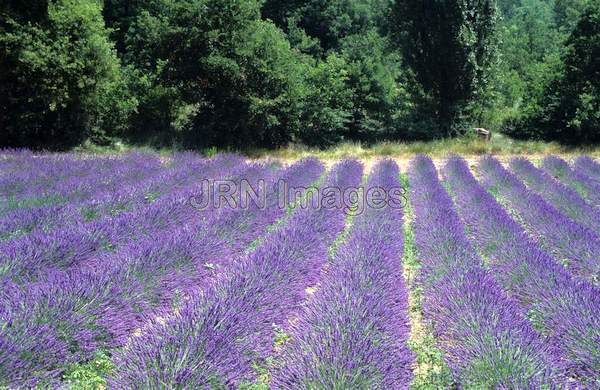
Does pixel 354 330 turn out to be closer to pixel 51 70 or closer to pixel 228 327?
pixel 228 327

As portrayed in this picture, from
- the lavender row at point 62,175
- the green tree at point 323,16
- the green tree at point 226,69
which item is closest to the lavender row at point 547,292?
the lavender row at point 62,175

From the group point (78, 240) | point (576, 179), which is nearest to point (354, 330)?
point (78, 240)

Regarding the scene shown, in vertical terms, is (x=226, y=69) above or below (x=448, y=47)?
below

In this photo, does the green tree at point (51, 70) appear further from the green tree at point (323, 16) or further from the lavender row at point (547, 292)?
the green tree at point (323, 16)

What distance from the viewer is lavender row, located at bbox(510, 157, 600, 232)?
682cm

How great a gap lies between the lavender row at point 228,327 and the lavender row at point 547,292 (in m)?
2.02

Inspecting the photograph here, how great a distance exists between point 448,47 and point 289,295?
15873mm

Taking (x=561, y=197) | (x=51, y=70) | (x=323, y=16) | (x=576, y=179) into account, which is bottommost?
(x=561, y=197)

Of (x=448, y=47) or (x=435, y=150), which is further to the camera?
(x=448, y=47)

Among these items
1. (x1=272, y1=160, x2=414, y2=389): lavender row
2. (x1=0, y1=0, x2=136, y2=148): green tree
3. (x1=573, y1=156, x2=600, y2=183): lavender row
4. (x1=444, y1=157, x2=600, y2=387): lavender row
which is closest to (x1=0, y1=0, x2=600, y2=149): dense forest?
(x1=0, y1=0, x2=136, y2=148): green tree

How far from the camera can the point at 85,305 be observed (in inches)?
133

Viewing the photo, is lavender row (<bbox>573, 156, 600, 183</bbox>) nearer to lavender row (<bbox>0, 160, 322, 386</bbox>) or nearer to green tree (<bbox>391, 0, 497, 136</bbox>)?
green tree (<bbox>391, 0, 497, 136</bbox>)

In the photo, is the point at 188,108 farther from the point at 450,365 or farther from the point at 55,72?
the point at 450,365

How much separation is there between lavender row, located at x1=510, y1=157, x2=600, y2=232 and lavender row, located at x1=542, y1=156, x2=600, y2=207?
296mm
